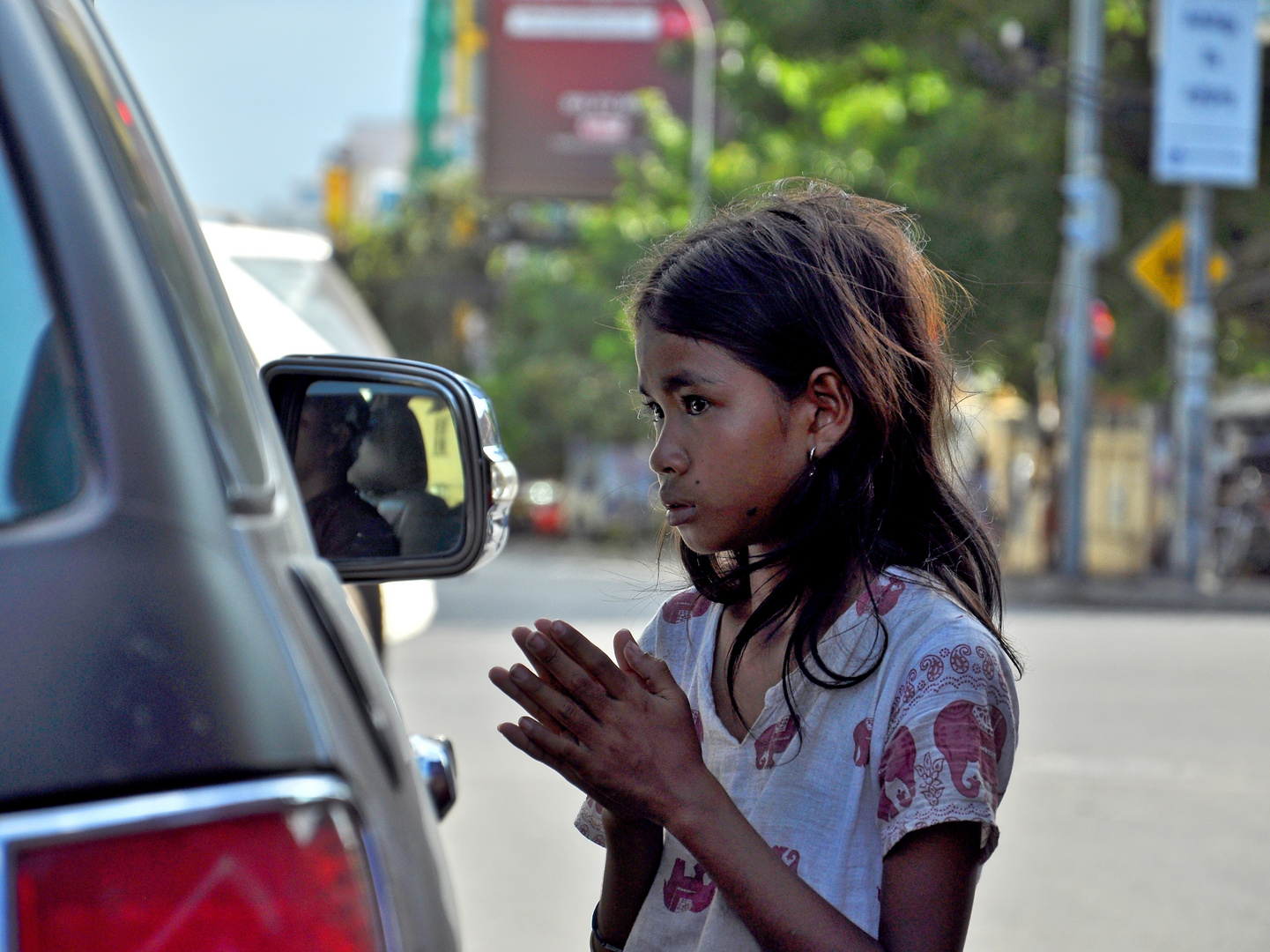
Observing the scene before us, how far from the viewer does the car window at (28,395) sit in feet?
3.34

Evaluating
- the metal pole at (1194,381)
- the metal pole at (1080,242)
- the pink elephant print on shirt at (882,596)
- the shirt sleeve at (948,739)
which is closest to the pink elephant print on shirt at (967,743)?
the shirt sleeve at (948,739)

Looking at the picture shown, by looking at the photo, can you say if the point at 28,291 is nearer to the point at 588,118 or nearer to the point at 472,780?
the point at 472,780

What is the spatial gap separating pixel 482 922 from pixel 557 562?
1814 cm

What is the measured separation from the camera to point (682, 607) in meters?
1.86

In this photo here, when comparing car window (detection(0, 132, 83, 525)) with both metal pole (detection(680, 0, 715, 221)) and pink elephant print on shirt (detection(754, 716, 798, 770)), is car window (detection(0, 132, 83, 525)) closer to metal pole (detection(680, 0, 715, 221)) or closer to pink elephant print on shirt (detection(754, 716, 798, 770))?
pink elephant print on shirt (detection(754, 716, 798, 770))

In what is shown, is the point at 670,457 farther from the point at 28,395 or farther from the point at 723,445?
the point at 28,395

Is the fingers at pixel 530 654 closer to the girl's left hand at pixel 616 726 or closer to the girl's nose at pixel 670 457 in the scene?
the girl's left hand at pixel 616 726

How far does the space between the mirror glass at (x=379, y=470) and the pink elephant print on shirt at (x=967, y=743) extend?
0.56 metres

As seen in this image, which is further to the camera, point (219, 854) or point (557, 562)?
point (557, 562)

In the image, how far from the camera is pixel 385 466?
5.76ft

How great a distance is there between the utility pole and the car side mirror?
15.4 meters

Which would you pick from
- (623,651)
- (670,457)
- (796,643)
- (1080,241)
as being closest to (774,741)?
(796,643)

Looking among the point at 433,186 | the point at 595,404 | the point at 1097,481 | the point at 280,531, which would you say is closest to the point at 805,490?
the point at 280,531

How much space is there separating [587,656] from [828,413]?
403mm
